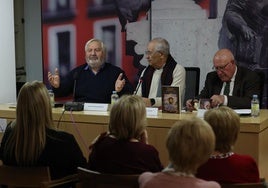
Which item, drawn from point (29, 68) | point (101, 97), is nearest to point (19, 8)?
point (29, 68)

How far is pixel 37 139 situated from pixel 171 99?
4.60 ft

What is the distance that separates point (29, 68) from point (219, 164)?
14.2ft

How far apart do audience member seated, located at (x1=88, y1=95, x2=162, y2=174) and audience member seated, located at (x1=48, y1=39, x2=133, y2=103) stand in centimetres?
216

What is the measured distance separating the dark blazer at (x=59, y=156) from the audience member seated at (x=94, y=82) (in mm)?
1996

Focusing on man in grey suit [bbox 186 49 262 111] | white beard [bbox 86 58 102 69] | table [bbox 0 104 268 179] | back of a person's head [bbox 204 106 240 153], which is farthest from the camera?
white beard [bbox 86 58 102 69]

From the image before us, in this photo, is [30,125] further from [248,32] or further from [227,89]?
[248,32]

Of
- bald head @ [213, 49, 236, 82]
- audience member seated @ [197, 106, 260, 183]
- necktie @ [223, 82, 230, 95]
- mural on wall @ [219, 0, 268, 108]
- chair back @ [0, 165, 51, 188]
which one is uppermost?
mural on wall @ [219, 0, 268, 108]

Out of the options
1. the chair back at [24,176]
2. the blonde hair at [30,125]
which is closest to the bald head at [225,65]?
the blonde hair at [30,125]

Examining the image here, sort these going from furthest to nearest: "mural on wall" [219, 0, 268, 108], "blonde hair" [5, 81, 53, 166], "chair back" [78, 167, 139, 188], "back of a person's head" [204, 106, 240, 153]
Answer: "mural on wall" [219, 0, 268, 108] < "blonde hair" [5, 81, 53, 166] < "back of a person's head" [204, 106, 240, 153] < "chair back" [78, 167, 139, 188]

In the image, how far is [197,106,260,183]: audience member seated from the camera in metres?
2.22

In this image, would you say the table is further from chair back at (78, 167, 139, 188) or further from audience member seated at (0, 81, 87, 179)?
chair back at (78, 167, 139, 188)

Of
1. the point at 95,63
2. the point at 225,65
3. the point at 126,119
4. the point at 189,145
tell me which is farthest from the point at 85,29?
the point at 189,145

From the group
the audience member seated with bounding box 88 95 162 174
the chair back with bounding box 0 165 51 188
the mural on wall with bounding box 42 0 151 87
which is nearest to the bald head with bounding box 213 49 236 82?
the mural on wall with bounding box 42 0 151 87

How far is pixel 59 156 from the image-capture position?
254 centimetres
